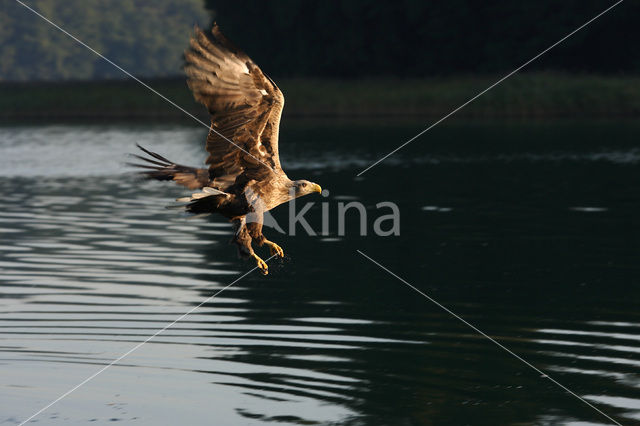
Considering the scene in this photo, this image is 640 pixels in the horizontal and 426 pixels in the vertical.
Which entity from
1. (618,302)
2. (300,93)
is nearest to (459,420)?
(618,302)

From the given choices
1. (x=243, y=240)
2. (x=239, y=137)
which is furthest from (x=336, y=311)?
(x=239, y=137)

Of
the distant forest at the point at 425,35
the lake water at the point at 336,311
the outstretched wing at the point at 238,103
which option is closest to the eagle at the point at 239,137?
the outstretched wing at the point at 238,103

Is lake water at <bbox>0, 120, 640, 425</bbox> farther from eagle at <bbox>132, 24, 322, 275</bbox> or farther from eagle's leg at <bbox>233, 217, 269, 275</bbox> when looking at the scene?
eagle at <bbox>132, 24, 322, 275</bbox>

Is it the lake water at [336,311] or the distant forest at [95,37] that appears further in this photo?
the distant forest at [95,37]

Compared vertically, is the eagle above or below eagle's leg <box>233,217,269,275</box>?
above

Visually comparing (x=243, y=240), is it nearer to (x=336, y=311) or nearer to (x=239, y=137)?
(x=239, y=137)

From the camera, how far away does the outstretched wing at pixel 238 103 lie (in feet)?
36.9

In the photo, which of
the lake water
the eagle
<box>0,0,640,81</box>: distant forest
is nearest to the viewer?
the lake water

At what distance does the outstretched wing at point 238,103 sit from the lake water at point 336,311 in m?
1.51

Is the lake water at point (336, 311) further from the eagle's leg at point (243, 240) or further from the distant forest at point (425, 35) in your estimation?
the distant forest at point (425, 35)

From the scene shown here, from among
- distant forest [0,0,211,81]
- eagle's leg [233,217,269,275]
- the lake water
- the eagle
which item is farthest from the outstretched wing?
distant forest [0,0,211,81]

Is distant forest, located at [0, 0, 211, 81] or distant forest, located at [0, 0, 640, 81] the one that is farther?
distant forest, located at [0, 0, 211, 81]

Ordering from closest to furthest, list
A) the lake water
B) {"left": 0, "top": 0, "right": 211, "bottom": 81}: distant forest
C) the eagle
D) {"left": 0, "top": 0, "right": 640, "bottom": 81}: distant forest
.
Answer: the lake water
the eagle
{"left": 0, "top": 0, "right": 640, "bottom": 81}: distant forest
{"left": 0, "top": 0, "right": 211, "bottom": 81}: distant forest

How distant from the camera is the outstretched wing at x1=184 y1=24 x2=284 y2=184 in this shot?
1126 cm
